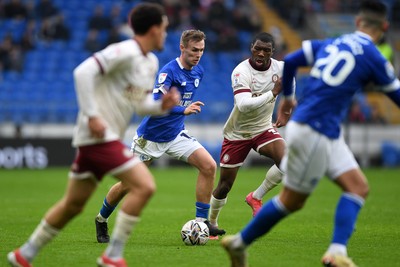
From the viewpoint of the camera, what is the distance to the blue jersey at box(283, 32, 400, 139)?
282 inches

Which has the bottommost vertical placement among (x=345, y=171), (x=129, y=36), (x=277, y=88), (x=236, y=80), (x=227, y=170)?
(x=129, y=36)

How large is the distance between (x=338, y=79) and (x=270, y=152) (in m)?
3.99

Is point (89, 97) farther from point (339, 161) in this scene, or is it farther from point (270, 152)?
point (270, 152)

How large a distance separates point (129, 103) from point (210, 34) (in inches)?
946

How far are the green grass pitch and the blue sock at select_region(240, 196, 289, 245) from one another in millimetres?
773

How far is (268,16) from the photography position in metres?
34.6

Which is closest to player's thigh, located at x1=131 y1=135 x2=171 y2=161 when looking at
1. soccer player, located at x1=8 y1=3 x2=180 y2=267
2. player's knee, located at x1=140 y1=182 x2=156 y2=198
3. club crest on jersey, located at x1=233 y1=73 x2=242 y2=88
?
club crest on jersey, located at x1=233 y1=73 x2=242 y2=88

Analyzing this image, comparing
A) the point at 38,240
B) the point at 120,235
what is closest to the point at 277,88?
the point at 120,235

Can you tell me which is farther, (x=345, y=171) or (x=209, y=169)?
(x=209, y=169)

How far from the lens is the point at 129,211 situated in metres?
7.00

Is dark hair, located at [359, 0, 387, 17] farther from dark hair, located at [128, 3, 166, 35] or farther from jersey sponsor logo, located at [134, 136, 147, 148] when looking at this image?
jersey sponsor logo, located at [134, 136, 147, 148]

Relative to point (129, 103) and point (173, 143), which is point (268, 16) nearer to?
point (173, 143)

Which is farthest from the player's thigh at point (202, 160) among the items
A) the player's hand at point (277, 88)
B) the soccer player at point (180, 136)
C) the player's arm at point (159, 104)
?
the player's arm at point (159, 104)

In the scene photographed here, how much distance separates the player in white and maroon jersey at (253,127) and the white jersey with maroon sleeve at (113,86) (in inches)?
136
